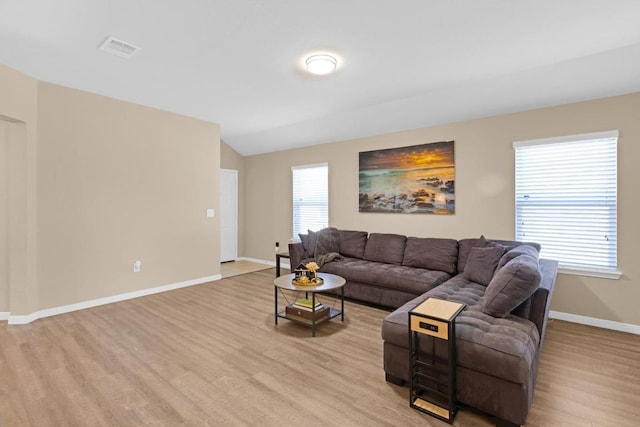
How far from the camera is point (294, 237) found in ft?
21.5

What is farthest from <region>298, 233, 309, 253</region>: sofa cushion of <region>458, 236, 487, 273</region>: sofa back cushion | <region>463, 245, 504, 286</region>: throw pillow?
<region>463, 245, 504, 286</region>: throw pillow

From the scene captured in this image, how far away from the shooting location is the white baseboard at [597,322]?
3.29 m

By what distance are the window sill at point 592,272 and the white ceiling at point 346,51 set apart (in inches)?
75.8

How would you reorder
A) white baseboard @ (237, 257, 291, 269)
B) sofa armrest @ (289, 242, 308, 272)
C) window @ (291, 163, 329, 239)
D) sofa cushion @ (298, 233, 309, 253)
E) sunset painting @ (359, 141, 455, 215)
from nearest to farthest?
sunset painting @ (359, 141, 455, 215), sofa armrest @ (289, 242, 308, 272), sofa cushion @ (298, 233, 309, 253), window @ (291, 163, 329, 239), white baseboard @ (237, 257, 291, 269)

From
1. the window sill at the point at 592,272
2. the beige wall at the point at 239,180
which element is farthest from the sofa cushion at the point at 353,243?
the beige wall at the point at 239,180

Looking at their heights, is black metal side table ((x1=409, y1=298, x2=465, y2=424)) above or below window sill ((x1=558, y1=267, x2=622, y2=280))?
below

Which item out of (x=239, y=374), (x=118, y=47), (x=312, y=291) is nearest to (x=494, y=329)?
(x=312, y=291)

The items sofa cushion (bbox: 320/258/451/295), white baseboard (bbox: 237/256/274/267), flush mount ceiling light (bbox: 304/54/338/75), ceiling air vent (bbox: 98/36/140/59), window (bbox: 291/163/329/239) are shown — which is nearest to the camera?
ceiling air vent (bbox: 98/36/140/59)

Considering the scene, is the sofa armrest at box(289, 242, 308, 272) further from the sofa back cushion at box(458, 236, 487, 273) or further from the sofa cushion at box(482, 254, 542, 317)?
the sofa cushion at box(482, 254, 542, 317)

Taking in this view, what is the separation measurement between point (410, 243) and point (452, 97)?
79.6 inches

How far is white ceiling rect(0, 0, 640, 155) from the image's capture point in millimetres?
2367

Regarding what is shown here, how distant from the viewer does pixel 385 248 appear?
4.66m

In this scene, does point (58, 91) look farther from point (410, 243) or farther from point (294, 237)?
point (410, 243)

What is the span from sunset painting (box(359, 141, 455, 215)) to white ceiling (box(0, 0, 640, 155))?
0.52m
